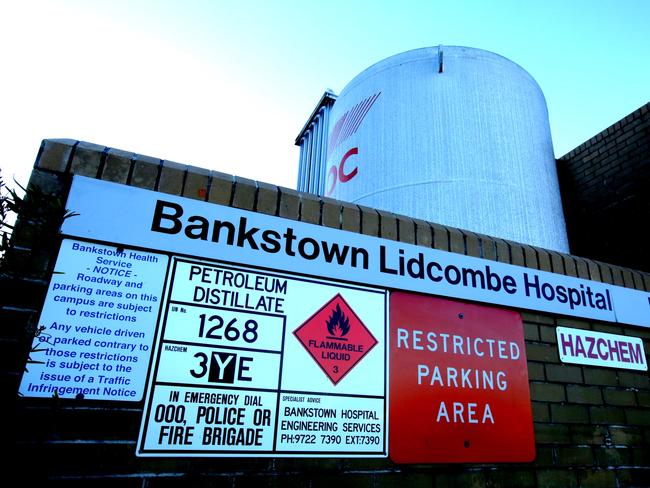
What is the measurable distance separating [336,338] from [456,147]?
233 centimetres

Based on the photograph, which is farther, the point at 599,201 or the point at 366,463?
the point at 599,201

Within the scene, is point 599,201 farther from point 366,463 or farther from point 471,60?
point 366,463

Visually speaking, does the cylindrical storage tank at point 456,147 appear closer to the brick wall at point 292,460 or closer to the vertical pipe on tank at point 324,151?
the brick wall at point 292,460

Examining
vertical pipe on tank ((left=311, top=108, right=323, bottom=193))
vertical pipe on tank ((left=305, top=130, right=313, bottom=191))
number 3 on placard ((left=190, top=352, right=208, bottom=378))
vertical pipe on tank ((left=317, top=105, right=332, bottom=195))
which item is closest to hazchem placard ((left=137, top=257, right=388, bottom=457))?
number 3 on placard ((left=190, top=352, right=208, bottom=378))

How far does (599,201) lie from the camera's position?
184 inches

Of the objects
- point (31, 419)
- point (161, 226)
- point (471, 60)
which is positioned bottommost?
point (31, 419)

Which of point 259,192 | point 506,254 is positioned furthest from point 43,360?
point 506,254

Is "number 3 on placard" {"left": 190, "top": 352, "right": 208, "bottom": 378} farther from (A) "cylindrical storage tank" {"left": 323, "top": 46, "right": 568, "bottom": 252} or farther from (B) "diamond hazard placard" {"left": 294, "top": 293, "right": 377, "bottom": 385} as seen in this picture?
(A) "cylindrical storage tank" {"left": 323, "top": 46, "right": 568, "bottom": 252}

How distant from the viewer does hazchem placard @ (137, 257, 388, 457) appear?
192 centimetres

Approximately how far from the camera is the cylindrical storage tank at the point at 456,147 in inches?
148

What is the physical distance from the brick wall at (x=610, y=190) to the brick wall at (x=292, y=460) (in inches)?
42.4

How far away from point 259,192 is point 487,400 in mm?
1734

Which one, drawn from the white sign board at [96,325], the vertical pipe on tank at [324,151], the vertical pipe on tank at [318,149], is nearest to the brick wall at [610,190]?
the vertical pipe on tank at [324,151]

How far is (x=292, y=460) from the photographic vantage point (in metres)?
2.02
